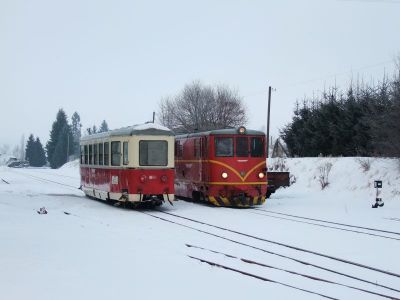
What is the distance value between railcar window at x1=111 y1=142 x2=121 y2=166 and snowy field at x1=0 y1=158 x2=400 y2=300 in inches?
64.2

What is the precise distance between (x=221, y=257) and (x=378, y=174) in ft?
48.6

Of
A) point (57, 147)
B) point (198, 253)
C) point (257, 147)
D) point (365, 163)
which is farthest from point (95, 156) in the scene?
point (57, 147)

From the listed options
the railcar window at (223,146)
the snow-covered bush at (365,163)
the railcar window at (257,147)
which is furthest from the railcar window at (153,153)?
the snow-covered bush at (365,163)

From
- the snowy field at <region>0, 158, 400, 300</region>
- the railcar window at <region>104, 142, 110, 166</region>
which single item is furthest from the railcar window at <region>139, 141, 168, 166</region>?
the railcar window at <region>104, 142, 110, 166</region>

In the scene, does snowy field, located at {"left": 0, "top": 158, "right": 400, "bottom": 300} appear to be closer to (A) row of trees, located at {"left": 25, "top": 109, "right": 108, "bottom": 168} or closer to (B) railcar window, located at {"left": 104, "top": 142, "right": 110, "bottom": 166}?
(B) railcar window, located at {"left": 104, "top": 142, "right": 110, "bottom": 166}

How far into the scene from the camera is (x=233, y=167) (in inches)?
786

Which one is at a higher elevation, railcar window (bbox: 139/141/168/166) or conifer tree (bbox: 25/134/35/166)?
conifer tree (bbox: 25/134/35/166)

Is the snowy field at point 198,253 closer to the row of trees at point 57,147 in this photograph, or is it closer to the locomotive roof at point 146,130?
the locomotive roof at point 146,130

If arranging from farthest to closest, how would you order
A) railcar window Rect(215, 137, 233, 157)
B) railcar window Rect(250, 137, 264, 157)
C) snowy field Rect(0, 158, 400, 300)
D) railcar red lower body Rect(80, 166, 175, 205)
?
railcar window Rect(250, 137, 264, 157) < railcar window Rect(215, 137, 233, 157) < railcar red lower body Rect(80, 166, 175, 205) < snowy field Rect(0, 158, 400, 300)

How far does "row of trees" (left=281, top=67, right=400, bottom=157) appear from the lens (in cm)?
2389

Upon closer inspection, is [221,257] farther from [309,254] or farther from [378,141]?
[378,141]

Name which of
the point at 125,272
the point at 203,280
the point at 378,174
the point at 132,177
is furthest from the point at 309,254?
the point at 378,174

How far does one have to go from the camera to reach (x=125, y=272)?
8586mm

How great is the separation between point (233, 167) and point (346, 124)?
12.9m
